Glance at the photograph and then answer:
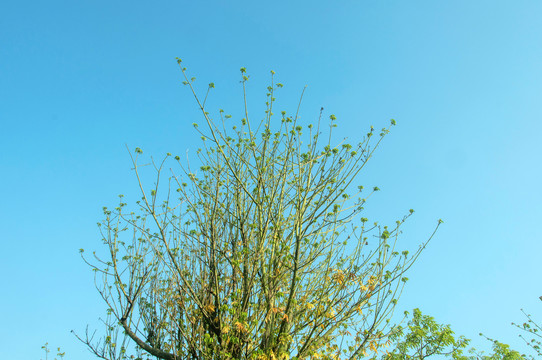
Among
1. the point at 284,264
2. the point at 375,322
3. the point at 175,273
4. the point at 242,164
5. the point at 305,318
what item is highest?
the point at 242,164

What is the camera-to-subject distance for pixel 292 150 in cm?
671

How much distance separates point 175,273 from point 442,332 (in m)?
9.43

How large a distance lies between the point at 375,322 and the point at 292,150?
→ 2944 mm

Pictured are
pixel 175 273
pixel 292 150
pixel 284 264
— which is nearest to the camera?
pixel 284 264

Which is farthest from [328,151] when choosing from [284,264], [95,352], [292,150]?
[95,352]

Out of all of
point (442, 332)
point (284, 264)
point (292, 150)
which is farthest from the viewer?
point (442, 332)

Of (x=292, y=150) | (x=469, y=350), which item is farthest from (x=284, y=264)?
(x=469, y=350)

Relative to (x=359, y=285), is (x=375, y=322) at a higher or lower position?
lower

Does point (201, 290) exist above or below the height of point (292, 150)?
below

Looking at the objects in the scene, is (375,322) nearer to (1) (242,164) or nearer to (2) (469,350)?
(1) (242,164)

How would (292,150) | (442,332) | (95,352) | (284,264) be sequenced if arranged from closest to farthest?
(284,264) < (292,150) < (95,352) < (442,332)

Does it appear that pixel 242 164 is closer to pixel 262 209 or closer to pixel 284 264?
pixel 262 209

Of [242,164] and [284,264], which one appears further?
[242,164]

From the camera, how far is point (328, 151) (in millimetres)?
6457
